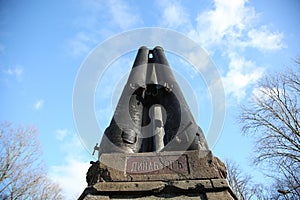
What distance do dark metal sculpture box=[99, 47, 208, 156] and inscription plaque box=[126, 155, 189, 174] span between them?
28cm

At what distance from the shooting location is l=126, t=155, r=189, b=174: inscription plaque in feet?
8.79

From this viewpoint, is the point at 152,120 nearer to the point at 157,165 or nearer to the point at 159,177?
the point at 157,165

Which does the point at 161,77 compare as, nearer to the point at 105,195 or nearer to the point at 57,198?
the point at 105,195

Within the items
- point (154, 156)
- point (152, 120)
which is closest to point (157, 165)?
point (154, 156)

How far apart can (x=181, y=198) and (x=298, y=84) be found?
10.1m

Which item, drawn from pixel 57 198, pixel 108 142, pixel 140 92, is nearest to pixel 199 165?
pixel 108 142

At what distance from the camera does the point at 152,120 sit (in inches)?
173

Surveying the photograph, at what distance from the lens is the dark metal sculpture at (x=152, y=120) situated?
3.24 meters

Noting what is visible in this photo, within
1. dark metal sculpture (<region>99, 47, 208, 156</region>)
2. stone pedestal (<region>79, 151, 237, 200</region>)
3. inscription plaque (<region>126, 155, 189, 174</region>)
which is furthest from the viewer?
dark metal sculpture (<region>99, 47, 208, 156</region>)

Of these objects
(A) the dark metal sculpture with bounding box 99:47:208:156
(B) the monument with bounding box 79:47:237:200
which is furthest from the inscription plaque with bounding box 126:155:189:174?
(A) the dark metal sculpture with bounding box 99:47:208:156

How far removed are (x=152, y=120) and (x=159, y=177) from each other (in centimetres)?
188

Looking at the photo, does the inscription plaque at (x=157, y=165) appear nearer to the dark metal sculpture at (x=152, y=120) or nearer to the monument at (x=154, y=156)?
the monument at (x=154, y=156)

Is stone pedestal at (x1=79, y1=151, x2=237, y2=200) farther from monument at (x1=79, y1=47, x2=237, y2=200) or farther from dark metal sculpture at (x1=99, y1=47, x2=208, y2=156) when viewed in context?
dark metal sculpture at (x1=99, y1=47, x2=208, y2=156)

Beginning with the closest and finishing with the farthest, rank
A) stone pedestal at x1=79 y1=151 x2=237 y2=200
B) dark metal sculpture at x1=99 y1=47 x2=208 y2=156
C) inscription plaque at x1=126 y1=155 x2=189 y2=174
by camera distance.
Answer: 1. stone pedestal at x1=79 y1=151 x2=237 y2=200
2. inscription plaque at x1=126 y1=155 x2=189 y2=174
3. dark metal sculpture at x1=99 y1=47 x2=208 y2=156
